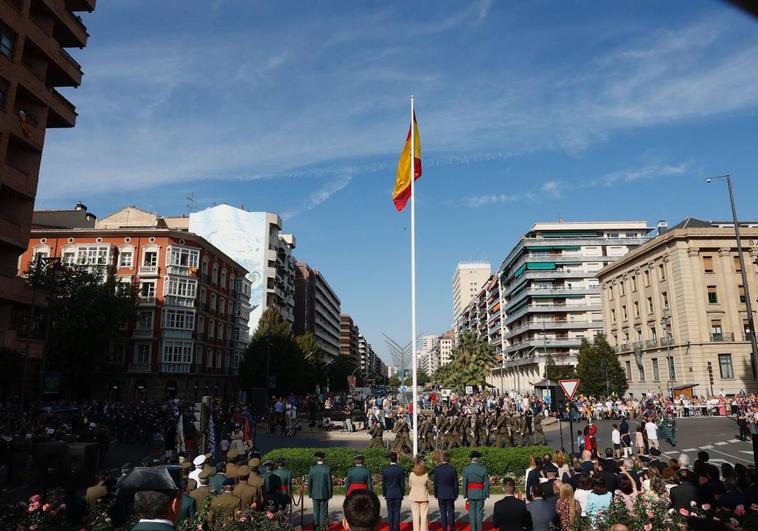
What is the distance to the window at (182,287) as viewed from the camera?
50.5m

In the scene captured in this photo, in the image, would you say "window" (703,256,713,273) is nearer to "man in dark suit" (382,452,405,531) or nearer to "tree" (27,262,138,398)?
"man in dark suit" (382,452,405,531)

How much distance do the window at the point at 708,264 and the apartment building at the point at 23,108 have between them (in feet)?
179

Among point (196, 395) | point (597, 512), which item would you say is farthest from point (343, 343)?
point (597, 512)

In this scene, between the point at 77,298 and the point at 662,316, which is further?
the point at 662,316

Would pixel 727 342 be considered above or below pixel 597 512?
above

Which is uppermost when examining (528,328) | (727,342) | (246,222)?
(246,222)

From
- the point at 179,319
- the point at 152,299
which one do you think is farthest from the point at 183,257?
the point at 179,319

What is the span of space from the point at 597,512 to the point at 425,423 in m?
16.5

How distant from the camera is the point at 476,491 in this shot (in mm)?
10555

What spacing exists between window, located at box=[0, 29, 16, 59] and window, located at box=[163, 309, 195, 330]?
27004mm

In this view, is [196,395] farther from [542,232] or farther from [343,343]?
[343,343]

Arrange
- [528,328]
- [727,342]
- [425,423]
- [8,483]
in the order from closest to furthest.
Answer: [8,483]
[425,423]
[727,342]
[528,328]

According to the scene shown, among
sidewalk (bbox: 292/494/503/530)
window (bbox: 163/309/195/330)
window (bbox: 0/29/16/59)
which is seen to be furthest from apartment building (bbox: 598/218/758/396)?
window (bbox: 0/29/16/59)

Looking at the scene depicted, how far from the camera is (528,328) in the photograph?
84.9 meters
